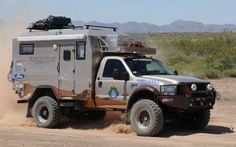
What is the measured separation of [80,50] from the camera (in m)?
15.9

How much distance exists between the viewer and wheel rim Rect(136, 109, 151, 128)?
14544mm

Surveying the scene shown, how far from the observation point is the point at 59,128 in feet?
54.9

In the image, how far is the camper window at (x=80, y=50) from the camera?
15.8 meters

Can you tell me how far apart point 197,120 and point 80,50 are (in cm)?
378

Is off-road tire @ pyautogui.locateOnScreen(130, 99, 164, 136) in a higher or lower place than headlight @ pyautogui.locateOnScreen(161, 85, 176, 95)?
lower

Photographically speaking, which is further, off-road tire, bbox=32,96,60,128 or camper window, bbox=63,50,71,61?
off-road tire, bbox=32,96,60,128

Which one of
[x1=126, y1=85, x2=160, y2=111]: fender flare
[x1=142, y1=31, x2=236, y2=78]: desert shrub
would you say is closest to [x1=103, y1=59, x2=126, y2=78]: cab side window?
[x1=126, y1=85, x2=160, y2=111]: fender flare

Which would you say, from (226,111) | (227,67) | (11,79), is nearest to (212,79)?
(227,67)

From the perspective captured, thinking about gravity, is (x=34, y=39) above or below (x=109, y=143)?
above

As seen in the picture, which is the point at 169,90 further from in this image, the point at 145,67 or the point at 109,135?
the point at 109,135

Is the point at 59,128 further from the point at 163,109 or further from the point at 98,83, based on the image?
the point at 163,109

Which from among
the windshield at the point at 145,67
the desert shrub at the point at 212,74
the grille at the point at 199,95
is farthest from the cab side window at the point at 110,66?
the desert shrub at the point at 212,74

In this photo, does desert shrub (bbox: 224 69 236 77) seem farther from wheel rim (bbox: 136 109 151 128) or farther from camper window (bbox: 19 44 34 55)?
wheel rim (bbox: 136 109 151 128)

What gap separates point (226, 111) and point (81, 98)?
660 centimetres
